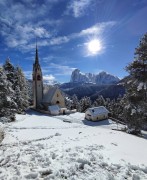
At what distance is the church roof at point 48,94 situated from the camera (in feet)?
195

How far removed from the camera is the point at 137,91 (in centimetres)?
1917

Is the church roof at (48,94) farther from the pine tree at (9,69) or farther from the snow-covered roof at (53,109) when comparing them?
the pine tree at (9,69)

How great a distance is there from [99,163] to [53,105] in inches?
1949

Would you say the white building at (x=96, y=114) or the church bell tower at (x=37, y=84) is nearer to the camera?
the white building at (x=96, y=114)

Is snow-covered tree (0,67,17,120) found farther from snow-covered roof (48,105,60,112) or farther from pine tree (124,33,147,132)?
snow-covered roof (48,105,60,112)

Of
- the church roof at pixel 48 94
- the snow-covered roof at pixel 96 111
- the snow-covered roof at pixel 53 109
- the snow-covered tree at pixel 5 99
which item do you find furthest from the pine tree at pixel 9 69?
the snow-covered roof at pixel 96 111

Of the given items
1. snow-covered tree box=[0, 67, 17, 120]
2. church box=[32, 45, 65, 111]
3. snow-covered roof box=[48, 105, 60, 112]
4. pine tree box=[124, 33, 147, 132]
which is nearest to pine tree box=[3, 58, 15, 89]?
snow-covered roof box=[48, 105, 60, 112]

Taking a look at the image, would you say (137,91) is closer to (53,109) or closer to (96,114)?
(96,114)

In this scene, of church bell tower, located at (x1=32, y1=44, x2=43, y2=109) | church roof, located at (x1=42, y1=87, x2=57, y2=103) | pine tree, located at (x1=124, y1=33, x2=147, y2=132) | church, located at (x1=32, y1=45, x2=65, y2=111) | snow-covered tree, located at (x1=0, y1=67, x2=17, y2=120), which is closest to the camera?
pine tree, located at (x1=124, y1=33, x2=147, y2=132)

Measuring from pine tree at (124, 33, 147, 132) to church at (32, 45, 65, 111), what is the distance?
128 feet

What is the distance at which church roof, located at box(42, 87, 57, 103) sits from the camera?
195ft

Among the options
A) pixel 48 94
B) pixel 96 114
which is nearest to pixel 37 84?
pixel 48 94

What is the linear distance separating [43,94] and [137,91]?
47.6 m

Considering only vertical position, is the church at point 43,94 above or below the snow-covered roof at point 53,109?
above
